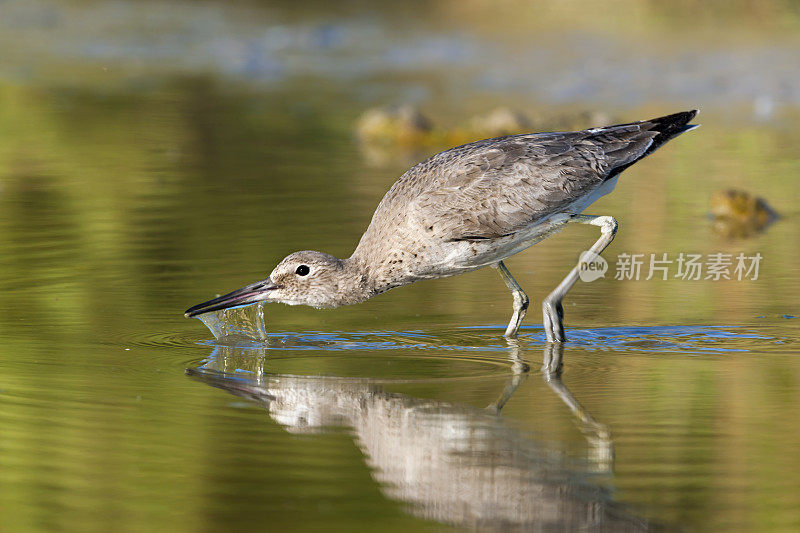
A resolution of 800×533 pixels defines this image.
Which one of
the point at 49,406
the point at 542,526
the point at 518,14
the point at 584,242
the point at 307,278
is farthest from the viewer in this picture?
the point at 518,14

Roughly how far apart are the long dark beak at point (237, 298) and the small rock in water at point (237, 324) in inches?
5.1

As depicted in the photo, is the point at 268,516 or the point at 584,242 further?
the point at 584,242

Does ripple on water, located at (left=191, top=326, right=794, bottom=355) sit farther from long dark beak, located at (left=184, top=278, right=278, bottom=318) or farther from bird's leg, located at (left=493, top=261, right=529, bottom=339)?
long dark beak, located at (left=184, top=278, right=278, bottom=318)

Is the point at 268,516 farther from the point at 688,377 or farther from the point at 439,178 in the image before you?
the point at 439,178

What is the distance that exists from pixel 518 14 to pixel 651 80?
726 cm

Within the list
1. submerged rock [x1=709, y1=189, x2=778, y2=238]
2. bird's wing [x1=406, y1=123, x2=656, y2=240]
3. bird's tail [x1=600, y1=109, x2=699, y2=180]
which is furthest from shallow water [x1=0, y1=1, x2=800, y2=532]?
bird's tail [x1=600, y1=109, x2=699, y2=180]

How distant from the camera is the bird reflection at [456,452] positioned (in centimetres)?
602

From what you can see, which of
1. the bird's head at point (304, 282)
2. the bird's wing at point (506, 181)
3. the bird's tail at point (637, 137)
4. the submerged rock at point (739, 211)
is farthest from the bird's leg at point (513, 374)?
the submerged rock at point (739, 211)

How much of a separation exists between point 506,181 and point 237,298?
210 centimetres

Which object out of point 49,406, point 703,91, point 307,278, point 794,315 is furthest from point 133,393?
point 703,91

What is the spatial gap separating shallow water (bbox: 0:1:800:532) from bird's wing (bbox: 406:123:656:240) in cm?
82

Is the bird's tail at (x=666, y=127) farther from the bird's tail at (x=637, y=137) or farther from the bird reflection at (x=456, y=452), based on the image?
the bird reflection at (x=456, y=452)

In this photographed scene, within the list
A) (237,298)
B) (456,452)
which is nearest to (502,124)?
(237,298)

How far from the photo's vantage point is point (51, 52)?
27.1 meters
